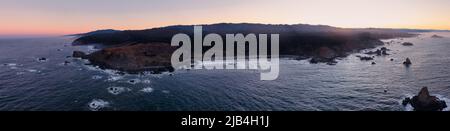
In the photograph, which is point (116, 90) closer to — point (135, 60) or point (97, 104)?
point (97, 104)

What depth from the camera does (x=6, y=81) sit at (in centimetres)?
6631

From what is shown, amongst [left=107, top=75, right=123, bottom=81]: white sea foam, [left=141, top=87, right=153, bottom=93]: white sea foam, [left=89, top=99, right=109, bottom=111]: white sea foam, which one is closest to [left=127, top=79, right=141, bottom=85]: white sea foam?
[left=107, top=75, right=123, bottom=81]: white sea foam

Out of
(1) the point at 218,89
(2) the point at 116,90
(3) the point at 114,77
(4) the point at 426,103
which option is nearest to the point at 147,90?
(2) the point at 116,90

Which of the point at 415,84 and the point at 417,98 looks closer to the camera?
the point at 417,98

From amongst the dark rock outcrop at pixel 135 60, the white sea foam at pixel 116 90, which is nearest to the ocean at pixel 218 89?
the white sea foam at pixel 116 90

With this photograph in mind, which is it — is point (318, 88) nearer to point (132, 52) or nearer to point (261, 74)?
point (261, 74)

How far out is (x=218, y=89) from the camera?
57969 mm

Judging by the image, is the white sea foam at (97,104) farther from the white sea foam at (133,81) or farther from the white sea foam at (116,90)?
the white sea foam at (133,81)

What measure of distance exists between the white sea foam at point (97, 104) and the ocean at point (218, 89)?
146 mm

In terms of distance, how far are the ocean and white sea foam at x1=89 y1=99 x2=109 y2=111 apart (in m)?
0.15

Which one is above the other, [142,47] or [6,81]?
[142,47]

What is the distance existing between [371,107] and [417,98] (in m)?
6.42

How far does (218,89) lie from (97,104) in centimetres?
2187
